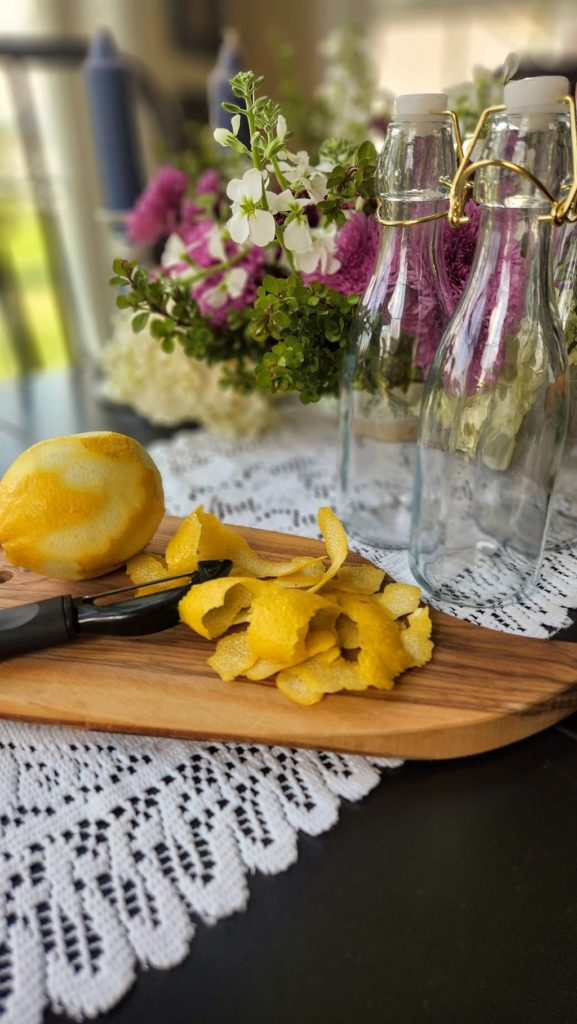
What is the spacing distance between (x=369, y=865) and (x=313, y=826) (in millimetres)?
36

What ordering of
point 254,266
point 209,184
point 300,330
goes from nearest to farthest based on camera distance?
point 300,330 < point 254,266 < point 209,184

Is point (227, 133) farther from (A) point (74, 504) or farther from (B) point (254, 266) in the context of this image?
(A) point (74, 504)

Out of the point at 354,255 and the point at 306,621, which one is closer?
the point at 306,621

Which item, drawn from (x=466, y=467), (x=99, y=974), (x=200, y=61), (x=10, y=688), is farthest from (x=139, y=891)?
(x=200, y=61)

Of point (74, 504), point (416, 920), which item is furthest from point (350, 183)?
point (416, 920)

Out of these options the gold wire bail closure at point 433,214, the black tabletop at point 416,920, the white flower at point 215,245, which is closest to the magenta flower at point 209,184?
the white flower at point 215,245

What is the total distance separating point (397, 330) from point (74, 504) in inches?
11.8

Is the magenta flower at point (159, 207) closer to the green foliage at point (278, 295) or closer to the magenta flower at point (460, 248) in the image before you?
the green foliage at point (278, 295)

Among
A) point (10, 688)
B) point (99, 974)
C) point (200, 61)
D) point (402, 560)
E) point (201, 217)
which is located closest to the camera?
point (99, 974)

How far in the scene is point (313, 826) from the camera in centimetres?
37

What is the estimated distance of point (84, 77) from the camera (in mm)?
1502

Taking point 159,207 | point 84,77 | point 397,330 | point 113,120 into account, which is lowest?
point 397,330

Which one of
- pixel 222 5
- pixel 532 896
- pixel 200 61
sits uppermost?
pixel 222 5

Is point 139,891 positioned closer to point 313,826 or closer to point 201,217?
point 313,826
